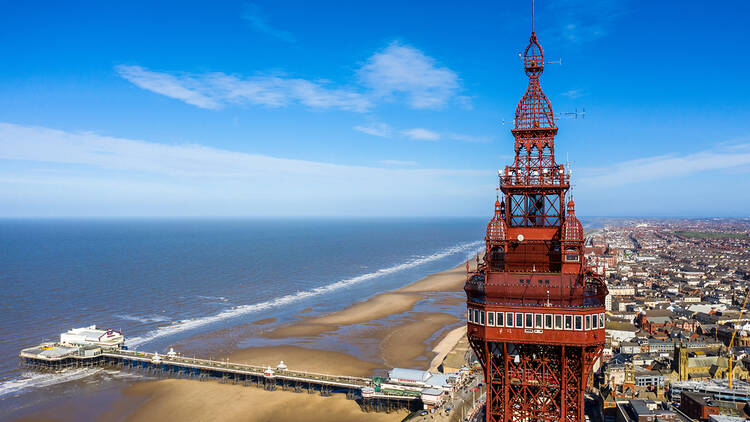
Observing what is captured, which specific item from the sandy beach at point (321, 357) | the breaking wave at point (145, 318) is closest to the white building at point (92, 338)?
the sandy beach at point (321, 357)

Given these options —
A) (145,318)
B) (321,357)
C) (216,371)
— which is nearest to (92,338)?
(145,318)

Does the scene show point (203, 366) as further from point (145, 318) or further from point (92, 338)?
point (145, 318)

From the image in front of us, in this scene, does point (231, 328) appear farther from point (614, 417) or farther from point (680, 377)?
point (680, 377)

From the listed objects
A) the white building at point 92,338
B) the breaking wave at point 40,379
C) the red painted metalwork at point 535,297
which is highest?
the red painted metalwork at point 535,297

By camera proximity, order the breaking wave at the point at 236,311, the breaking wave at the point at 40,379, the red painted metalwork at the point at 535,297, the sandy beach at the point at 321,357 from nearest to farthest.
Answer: the red painted metalwork at the point at 535,297
the sandy beach at the point at 321,357
the breaking wave at the point at 40,379
the breaking wave at the point at 236,311

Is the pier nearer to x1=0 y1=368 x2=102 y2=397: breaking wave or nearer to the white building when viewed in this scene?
the white building

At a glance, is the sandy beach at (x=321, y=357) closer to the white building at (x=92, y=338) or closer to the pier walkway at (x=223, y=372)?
the pier walkway at (x=223, y=372)

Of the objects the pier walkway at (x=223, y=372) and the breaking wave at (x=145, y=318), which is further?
the breaking wave at (x=145, y=318)

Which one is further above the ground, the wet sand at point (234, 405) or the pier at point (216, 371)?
the pier at point (216, 371)
